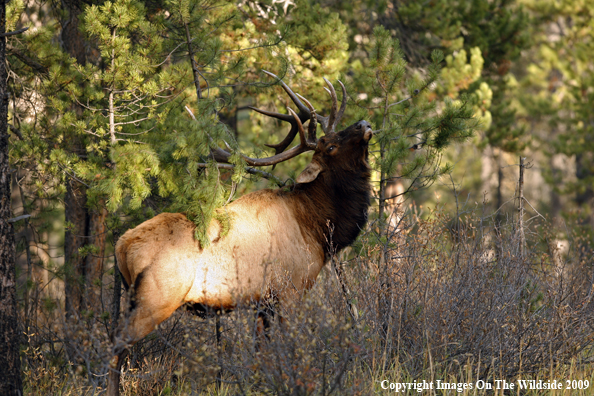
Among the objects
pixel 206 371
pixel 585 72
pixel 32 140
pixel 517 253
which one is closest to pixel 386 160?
pixel 517 253

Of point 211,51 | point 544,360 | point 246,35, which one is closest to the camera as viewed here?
point 544,360

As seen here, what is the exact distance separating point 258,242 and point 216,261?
1.59ft

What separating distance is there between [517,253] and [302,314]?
2757mm

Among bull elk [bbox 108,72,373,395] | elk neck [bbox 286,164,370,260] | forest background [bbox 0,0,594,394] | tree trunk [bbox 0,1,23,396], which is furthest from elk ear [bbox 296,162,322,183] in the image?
tree trunk [bbox 0,1,23,396]

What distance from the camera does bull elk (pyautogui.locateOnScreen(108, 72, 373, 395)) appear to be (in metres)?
4.95

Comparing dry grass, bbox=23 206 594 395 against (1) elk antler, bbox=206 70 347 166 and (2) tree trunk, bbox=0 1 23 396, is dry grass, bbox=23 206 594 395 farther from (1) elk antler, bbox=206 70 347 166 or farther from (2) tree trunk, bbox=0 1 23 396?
(1) elk antler, bbox=206 70 347 166

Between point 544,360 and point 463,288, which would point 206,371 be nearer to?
point 463,288

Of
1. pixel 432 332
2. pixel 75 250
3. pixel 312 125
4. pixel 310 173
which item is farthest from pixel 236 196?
pixel 432 332

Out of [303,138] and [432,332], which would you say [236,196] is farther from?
[432,332]

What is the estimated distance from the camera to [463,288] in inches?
208

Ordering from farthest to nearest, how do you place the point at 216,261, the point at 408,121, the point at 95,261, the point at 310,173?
the point at 95,261 → the point at 408,121 → the point at 310,173 → the point at 216,261

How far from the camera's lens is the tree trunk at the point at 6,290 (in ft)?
16.0

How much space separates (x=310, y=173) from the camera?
20.2 ft

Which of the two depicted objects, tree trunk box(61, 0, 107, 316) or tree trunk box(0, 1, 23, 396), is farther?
tree trunk box(61, 0, 107, 316)
